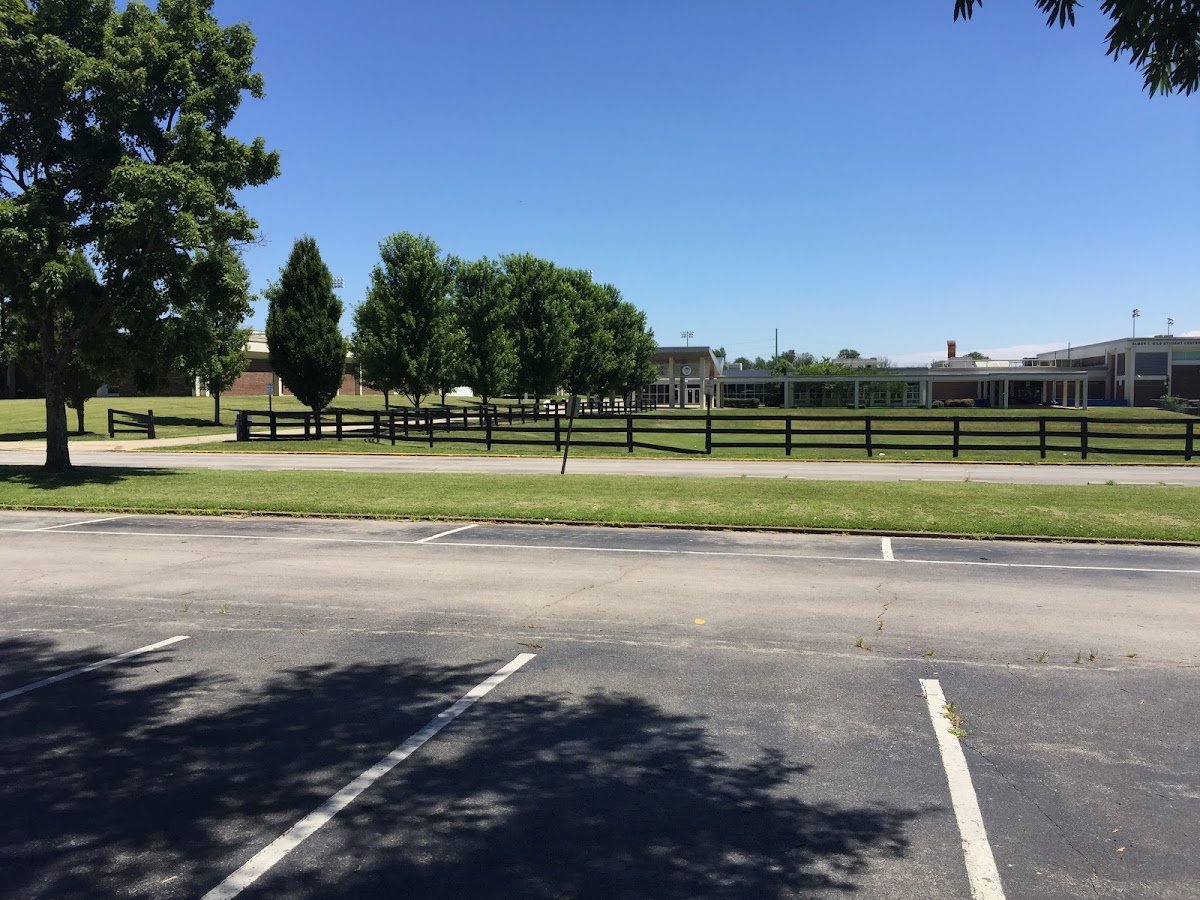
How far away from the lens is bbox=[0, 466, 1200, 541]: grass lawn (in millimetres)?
14266

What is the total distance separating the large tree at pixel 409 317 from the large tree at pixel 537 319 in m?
9.54

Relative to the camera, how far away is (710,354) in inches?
3932

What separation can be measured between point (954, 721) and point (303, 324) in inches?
1724

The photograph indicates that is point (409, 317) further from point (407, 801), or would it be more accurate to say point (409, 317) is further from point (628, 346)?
point (407, 801)

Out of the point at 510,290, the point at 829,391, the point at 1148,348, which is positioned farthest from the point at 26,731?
the point at 1148,348

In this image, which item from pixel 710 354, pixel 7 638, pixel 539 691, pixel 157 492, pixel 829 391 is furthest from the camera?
pixel 710 354

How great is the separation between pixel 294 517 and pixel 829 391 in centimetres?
8226

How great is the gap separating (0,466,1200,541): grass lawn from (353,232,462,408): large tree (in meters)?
22.8

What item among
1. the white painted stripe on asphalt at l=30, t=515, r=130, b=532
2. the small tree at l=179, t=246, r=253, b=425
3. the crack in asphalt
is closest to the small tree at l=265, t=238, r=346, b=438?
the small tree at l=179, t=246, r=253, b=425

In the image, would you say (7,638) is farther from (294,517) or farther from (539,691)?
(294,517)

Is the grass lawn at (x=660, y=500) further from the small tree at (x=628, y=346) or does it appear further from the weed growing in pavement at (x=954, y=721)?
the small tree at (x=628, y=346)

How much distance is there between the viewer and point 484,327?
163 ft

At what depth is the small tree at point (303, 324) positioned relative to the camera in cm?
4478

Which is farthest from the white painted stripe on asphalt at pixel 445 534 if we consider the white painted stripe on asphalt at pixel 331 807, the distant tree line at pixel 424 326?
the distant tree line at pixel 424 326
